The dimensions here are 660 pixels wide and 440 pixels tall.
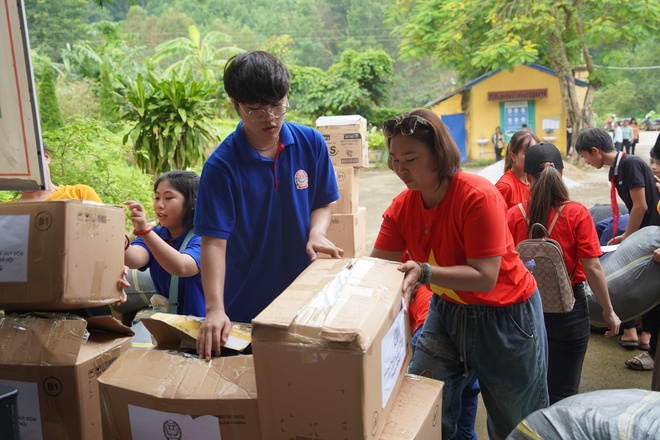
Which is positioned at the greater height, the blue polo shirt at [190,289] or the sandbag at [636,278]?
the blue polo shirt at [190,289]

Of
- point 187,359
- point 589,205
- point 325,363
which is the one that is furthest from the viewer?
point 589,205

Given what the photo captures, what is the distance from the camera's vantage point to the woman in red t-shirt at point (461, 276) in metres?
1.70

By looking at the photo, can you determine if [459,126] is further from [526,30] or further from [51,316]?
[51,316]

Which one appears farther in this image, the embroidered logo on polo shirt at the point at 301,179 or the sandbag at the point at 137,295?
the sandbag at the point at 137,295

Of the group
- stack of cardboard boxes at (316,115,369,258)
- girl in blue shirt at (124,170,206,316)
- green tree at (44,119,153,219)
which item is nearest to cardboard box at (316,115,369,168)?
stack of cardboard boxes at (316,115,369,258)

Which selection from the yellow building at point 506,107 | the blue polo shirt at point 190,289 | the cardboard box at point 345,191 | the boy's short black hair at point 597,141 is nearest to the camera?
the blue polo shirt at point 190,289

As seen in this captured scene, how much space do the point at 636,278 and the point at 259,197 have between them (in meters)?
2.36

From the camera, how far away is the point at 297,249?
1.94 meters

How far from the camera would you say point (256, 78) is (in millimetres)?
1674

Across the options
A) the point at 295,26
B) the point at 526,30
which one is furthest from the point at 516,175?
the point at 295,26

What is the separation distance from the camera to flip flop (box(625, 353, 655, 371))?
3467 mm

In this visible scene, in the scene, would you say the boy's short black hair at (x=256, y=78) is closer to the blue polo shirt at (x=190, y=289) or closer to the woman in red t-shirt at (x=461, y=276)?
the woman in red t-shirt at (x=461, y=276)

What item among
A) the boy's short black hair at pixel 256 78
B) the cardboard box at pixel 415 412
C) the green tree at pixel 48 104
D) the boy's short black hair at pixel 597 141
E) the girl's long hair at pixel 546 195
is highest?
the green tree at pixel 48 104

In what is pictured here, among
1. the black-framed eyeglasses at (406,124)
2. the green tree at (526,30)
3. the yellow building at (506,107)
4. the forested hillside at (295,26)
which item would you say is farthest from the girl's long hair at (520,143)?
the forested hillside at (295,26)
